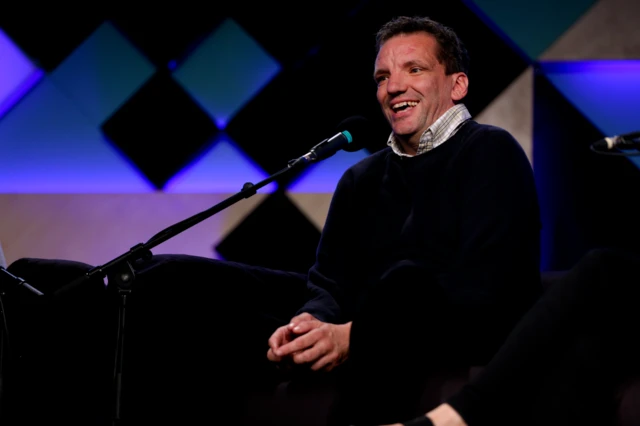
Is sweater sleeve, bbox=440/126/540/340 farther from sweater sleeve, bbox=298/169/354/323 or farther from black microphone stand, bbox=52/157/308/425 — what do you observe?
black microphone stand, bbox=52/157/308/425

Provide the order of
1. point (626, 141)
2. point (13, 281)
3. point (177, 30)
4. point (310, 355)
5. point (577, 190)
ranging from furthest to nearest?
1. point (177, 30)
2. point (577, 190)
3. point (13, 281)
4. point (310, 355)
5. point (626, 141)

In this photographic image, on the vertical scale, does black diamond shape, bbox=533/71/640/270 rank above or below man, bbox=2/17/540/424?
below

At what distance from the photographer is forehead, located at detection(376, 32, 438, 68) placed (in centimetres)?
210

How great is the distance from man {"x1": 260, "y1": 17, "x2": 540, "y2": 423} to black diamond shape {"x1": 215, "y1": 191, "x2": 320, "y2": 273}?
2.46 ft

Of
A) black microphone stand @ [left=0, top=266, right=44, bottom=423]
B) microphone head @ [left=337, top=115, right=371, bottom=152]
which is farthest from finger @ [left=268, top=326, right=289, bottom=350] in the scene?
black microphone stand @ [left=0, top=266, right=44, bottom=423]

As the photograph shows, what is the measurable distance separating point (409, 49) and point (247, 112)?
42.0 inches

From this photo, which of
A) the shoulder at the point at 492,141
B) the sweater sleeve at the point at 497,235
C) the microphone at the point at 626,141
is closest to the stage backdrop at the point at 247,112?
the shoulder at the point at 492,141

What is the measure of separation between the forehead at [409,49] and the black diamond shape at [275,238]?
965 millimetres

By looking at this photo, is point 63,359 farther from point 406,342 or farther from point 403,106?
point 403,106

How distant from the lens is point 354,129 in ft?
6.04

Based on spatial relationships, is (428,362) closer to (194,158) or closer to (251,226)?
(251,226)

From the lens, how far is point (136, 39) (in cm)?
304

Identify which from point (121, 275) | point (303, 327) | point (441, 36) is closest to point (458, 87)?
point (441, 36)

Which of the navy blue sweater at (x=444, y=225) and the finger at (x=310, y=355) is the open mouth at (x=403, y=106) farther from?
the finger at (x=310, y=355)
